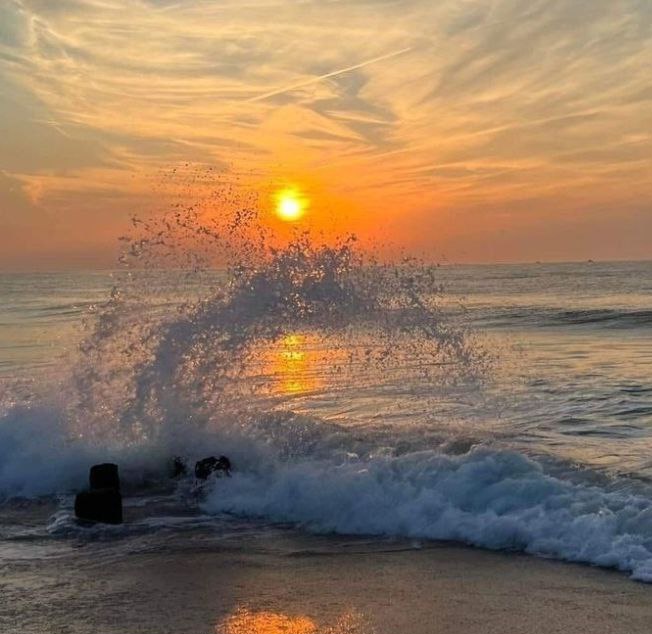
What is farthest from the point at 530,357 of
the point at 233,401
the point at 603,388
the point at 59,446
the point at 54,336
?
the point at 54,336

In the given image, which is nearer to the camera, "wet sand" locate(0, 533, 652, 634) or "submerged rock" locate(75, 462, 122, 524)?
"wet sand" locate(0, 533, 652, 634)

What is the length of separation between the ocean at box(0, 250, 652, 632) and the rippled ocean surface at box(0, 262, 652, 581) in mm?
32

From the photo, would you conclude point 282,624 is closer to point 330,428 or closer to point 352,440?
point 352,440

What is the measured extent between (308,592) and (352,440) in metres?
5.06

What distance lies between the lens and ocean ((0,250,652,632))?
299 inches

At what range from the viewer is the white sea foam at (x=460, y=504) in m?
7.22

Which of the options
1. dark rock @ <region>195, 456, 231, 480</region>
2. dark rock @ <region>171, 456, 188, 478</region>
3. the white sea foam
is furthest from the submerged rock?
dark rock @ <region>171, 456, 188, 478</region>

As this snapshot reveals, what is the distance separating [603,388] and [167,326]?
825cm

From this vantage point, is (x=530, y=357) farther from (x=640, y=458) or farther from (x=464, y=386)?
(x=640, y=458)

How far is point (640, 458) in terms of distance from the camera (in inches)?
392

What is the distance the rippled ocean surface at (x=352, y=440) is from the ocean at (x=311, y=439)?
1.3 inches

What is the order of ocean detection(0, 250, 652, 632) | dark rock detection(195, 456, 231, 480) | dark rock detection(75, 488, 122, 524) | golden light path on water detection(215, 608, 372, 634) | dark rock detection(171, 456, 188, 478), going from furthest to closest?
dark rock detection(171, 456, 188, 478), dark rock detection(195, 456, 231, 480), dark rock detection(75, 488, 122, 524), ocean detection(0, 250, 652, 632), golden light path on water detection(215, 608, 372, 634)

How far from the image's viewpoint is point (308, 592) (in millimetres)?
Answer: 6234

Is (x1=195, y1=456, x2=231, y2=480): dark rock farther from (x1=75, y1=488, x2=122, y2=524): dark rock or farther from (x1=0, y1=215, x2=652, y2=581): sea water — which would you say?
(x1=75, y1=488, x2=122, y2=524): dark rock
